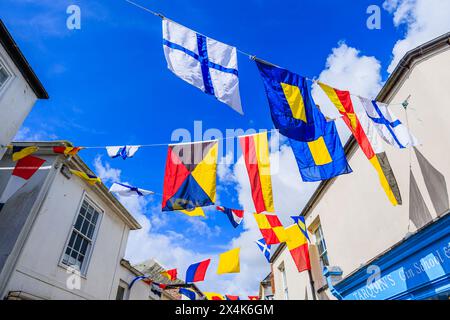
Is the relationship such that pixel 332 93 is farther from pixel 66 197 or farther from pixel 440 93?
pixel 66 197

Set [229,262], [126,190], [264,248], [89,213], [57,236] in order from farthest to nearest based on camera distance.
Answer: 1. [264,248]
2. [229,262]
3. [89,213]
4. [126,190]
5. [57,236]

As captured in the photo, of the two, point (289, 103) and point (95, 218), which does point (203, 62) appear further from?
point (95, 218)

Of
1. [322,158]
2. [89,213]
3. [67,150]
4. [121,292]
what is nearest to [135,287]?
[121,292]

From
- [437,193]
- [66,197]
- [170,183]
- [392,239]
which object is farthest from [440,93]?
[66,197]

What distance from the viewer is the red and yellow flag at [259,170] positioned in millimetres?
5555

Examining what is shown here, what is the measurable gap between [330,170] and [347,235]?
3.79 metres

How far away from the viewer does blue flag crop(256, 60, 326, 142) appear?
178 inches

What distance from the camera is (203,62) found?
178 inches

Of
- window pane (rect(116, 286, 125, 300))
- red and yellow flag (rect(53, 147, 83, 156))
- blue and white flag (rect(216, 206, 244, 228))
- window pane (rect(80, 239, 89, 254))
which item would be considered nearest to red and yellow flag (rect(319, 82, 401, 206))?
blue and white flag (rect(216, 206, 244, 228))

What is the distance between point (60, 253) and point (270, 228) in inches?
254

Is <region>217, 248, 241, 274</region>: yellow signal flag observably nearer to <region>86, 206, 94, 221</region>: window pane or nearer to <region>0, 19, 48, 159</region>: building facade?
<region>86, 206, 94, 221</region>: window pane

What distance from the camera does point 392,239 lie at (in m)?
5.95

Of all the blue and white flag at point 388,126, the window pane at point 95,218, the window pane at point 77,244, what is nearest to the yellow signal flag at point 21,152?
the window pane at point 77,244

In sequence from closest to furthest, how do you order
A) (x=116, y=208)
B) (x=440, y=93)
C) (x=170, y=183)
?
1. (x=440, y=93)
2. (x=170, y=183)
3. (x=116, y=208)
